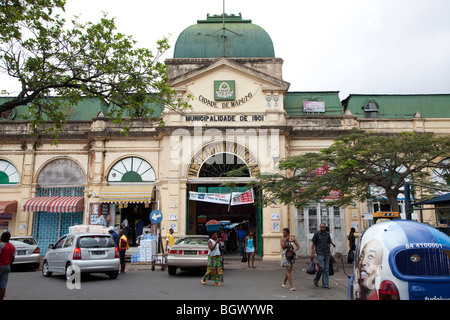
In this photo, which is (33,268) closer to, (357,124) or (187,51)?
(187,51)

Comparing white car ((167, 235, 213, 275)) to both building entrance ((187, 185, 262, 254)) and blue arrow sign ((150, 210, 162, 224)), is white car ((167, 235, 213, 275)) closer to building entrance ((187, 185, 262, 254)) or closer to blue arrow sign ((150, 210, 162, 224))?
blue arrow sign ((150, 210, 162, 224))

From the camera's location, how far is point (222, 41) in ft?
75.2

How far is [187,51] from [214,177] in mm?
8281

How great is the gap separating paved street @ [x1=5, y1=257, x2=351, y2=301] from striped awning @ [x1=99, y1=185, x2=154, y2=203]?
7.07m

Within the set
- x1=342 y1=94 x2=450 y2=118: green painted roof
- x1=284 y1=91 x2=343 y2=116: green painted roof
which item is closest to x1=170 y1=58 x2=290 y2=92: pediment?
x1=284 y1=91 x2=343 y2=116: green painted roof

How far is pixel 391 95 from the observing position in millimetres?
23984

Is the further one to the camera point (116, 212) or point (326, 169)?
point (116, 212)

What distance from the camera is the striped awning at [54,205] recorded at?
20.4 metres

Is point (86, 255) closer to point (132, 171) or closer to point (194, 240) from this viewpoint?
point (194, 240)

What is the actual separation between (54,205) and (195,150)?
334 inches

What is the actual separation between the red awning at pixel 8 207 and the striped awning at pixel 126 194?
206 inches

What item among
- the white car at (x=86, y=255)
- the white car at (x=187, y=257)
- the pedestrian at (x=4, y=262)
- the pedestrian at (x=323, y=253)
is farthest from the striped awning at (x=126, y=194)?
the pedestrian at (x=4, y=262)
